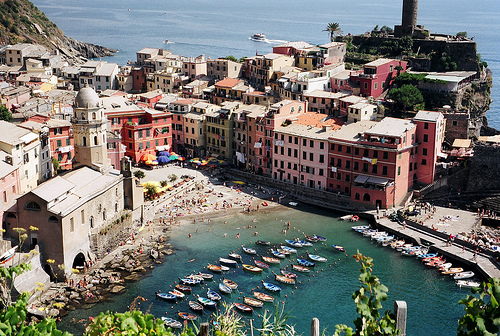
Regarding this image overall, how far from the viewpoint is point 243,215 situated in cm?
6712

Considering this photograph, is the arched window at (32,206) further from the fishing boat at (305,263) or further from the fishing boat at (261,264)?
the fishing boat at (305,263)

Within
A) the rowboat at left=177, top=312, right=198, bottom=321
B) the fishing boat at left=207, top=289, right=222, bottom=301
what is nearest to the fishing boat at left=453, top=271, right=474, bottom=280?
the fishing boat at left=207, top=289, right=222, bottom=301

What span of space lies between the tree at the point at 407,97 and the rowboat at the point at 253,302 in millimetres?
40134

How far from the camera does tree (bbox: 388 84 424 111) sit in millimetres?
79625

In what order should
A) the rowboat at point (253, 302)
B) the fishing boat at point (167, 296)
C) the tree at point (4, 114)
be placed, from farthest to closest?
the tree at point (4, 114), the fishing boat at point (167, 296), the rowboat at point (253, 302)

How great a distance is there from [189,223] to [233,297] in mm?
16442

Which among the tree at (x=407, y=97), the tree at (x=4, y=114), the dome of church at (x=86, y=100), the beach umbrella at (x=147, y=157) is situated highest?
the dome of church at (x=86, y=100)

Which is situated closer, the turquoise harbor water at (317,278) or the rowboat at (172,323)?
the rowboat at (172,323)

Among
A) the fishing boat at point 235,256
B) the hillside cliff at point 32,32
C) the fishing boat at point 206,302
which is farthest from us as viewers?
the hillside cliff at point 32,32

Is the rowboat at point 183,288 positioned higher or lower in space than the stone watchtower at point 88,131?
lower

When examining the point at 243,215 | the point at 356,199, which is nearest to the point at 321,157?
the point at 356,199

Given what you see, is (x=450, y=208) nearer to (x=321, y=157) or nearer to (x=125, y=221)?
(x=321, y=157)

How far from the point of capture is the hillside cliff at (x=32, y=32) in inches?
5669

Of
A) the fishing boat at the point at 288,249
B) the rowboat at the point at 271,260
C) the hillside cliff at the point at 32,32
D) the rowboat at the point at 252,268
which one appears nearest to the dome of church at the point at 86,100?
the rowboat at the point at 252,268
